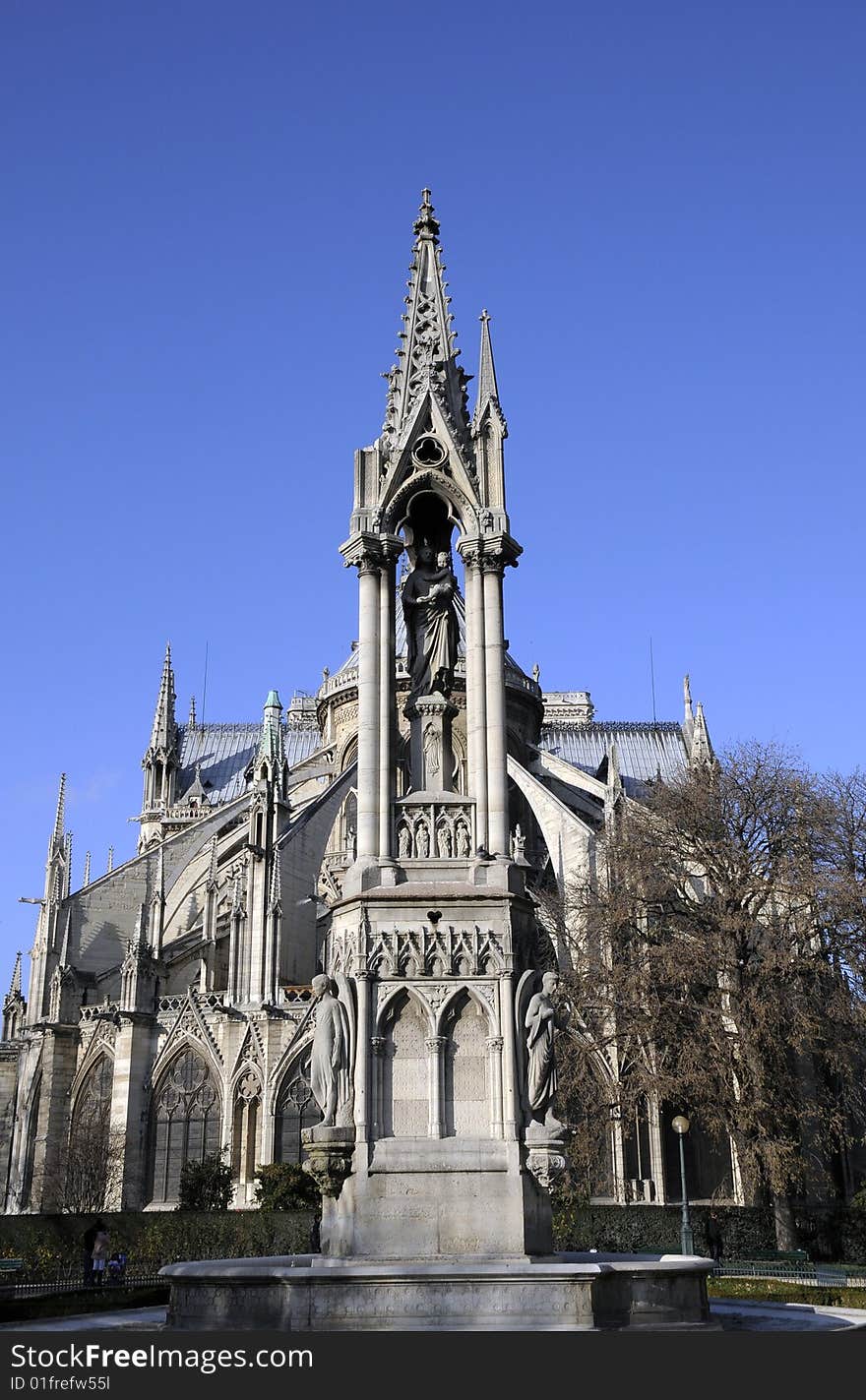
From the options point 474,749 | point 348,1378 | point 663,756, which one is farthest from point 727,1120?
point 663,756

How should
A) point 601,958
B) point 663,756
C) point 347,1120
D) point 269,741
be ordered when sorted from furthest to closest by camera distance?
point 663,756 → point 269,741 → point 601,958 → point 347,1120

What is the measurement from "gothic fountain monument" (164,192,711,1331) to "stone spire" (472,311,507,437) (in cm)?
23

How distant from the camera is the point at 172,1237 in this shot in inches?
1298

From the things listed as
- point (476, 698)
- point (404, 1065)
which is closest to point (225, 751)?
point (476, 698)

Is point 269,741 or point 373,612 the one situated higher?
point 269,741

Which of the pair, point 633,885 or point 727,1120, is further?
point 633,885

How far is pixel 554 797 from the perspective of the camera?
1813 inches

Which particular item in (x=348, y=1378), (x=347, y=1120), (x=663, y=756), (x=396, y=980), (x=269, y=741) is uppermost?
(x=663, y=756)

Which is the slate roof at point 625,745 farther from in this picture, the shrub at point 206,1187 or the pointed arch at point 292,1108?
the shrub at point 206,1187

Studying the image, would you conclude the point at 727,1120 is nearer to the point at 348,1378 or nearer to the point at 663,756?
the point at 348,1378

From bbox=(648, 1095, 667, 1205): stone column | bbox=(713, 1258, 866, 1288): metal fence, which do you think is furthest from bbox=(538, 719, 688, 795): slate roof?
bbox=(713, 1258, 866, 1288): metal fence

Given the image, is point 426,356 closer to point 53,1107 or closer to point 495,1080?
point 495,1080

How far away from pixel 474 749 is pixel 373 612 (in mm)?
1722

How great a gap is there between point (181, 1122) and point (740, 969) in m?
20.9
